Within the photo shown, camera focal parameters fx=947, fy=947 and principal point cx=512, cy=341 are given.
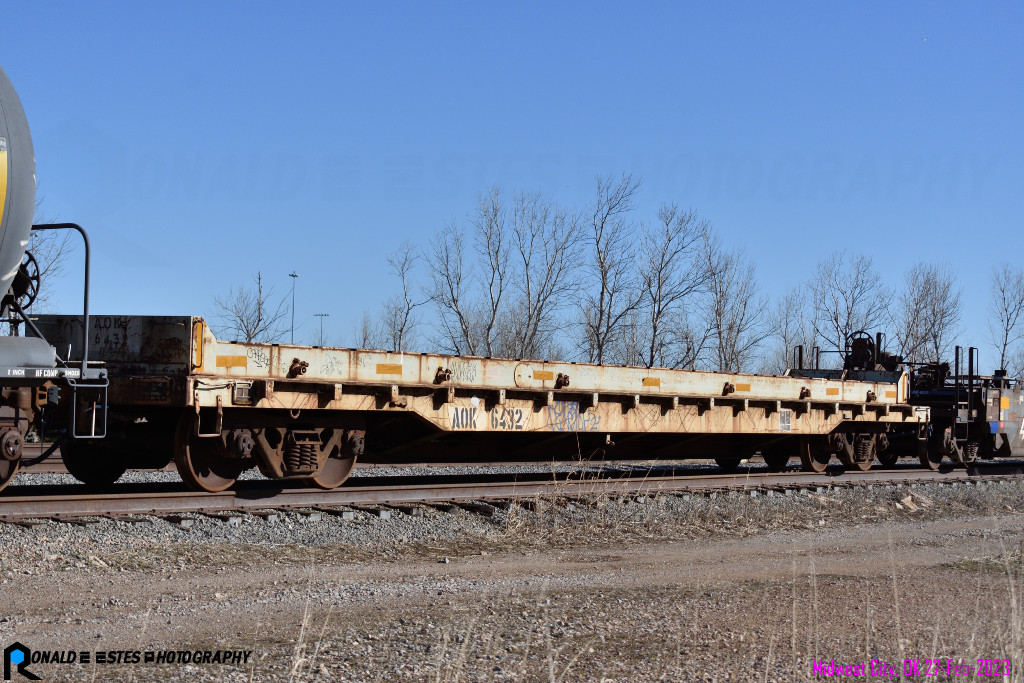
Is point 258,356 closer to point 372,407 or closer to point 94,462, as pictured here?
point 372,407

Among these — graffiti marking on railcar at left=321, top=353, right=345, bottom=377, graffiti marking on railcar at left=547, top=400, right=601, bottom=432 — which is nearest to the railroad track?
graffiti marking on railcar at left=547, top=400, right=601, bottom=432

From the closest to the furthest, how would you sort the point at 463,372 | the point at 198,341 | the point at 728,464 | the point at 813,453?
the point at 198,341 → the point at 463,372 → the point at 813,453 → the point at 728,464

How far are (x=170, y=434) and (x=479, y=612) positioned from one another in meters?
5.49

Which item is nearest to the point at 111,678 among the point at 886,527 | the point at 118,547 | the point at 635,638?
the point at 635,638

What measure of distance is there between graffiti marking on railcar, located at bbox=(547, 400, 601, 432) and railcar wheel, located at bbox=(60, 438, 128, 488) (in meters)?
5.43

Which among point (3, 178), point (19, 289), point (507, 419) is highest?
point (3, 178)

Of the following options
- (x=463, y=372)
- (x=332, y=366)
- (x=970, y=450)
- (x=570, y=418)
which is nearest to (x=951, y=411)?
(x=970, y=450)

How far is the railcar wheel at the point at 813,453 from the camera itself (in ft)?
57.1

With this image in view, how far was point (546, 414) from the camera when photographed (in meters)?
12.9

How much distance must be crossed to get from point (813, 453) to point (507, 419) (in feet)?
25.2

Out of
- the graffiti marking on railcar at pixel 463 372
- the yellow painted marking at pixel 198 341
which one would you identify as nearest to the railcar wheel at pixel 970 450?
the graffiti marking on railcar at pixel 463 372

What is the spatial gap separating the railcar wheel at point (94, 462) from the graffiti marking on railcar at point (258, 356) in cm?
216

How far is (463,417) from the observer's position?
39.3 ft

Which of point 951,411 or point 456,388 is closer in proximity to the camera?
point 456,388
